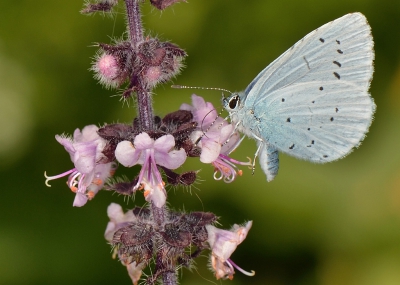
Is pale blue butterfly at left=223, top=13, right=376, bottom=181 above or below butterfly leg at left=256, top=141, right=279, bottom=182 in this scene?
above

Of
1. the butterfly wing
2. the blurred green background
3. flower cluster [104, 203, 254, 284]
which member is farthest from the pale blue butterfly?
the blurred green background

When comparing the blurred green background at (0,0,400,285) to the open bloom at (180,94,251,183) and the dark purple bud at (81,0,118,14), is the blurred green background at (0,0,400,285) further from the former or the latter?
the dark purple bud at (81,0,118,14)

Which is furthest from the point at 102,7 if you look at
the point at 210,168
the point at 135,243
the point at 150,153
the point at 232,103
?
the point at 210,168

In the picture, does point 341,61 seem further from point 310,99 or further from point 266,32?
point 266,32

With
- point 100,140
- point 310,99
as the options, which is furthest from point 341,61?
point 100,140

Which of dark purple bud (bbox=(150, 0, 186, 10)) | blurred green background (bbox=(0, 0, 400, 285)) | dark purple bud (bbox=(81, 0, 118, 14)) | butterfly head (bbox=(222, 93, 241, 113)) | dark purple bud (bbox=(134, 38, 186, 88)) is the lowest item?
blurred green background (bbox=(0, 0, 400, 285))

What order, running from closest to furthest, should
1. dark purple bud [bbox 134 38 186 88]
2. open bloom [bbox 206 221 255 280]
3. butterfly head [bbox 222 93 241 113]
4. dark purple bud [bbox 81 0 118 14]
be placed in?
dark purple bud [bbox 134 38 186 88] → dark purple bud [bbox 81 0 118 14] → open bloom [bbox 206 221 255 280] → butterfly head [bbox 222 93 241 113]

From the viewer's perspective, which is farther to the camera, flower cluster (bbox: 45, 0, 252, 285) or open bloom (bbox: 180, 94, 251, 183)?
open bloom (bbox: 180, 94, 251, 183)

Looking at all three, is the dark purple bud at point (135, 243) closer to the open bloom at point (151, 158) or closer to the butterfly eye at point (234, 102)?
the open bloom at point (151, 158)

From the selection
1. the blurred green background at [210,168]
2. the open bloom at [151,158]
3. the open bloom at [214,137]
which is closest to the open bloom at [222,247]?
the open bloom at [214,137]
